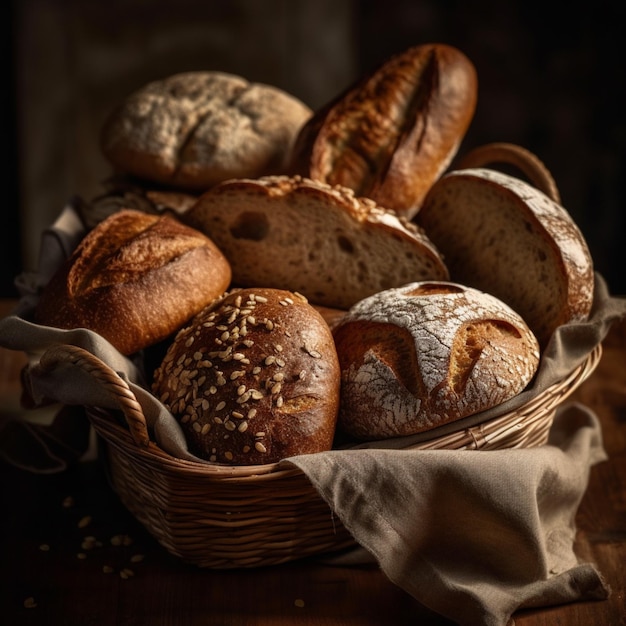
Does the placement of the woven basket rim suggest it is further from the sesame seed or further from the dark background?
the dark background

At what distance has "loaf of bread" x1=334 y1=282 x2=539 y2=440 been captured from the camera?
1.63 metres

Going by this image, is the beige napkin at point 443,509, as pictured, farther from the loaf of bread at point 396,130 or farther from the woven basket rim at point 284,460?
the loaf of bread at point 396,130

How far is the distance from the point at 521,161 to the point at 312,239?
65 cm

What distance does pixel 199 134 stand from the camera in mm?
2432

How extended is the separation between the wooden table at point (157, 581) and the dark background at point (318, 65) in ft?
7.63

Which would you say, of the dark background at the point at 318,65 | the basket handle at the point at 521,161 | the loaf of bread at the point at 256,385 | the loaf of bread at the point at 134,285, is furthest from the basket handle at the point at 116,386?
the dark background at the point at 318,65

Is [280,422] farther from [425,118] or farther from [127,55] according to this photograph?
[127,55]

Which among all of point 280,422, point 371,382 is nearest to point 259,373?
point 280,422

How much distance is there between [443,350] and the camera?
166 cm

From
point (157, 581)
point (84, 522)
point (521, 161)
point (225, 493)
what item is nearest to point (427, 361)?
point (225, 493)

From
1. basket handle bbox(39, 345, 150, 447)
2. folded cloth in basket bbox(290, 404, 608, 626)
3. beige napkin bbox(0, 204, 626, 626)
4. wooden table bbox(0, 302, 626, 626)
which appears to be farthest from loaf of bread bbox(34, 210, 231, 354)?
folded cloth in basket bbox(290, 404, 608, 626)

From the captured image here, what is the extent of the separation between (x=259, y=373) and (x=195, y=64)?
277 centimetres

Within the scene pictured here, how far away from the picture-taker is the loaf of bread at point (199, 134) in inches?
95.0

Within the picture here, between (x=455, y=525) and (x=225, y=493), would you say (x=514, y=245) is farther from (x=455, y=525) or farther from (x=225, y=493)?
(x=225, y=493)
